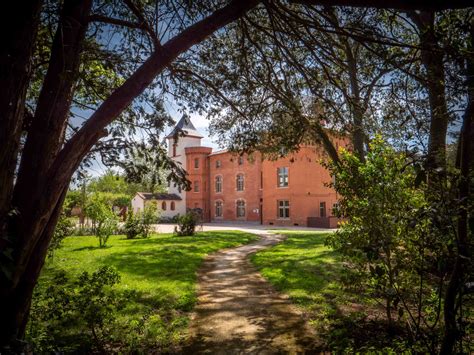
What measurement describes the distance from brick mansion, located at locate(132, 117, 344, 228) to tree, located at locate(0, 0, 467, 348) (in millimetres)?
22474

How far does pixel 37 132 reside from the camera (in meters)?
3.25

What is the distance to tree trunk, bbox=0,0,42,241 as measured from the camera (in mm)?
2672

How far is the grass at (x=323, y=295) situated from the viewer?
4629 millimetres

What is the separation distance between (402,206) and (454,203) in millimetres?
1410

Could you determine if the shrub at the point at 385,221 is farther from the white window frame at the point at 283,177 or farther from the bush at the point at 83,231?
the white window frame at the point at 283,177

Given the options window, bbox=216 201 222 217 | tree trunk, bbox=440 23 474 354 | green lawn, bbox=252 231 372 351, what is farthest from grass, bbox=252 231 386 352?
window, bbox=216 201 222 217

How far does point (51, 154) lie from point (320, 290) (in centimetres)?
653

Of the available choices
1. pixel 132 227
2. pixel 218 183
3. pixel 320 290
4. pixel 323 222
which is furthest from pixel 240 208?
pixel 320 290

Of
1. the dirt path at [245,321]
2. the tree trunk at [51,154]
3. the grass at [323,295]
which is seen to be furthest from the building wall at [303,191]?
the tree trunk at [51,154]

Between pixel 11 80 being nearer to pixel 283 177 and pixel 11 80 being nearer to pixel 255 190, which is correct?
pixel 283 177

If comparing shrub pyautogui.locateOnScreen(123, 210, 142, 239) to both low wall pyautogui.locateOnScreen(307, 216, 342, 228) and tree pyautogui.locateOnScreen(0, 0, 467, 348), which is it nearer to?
tree pyautogui.locateOnScreen(0, 0, 467, 348)

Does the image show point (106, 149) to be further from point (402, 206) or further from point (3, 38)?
point (402, 206)

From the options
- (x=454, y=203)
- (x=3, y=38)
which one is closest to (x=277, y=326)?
(x=454, y=203)

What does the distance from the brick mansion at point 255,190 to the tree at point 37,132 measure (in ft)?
73.7
